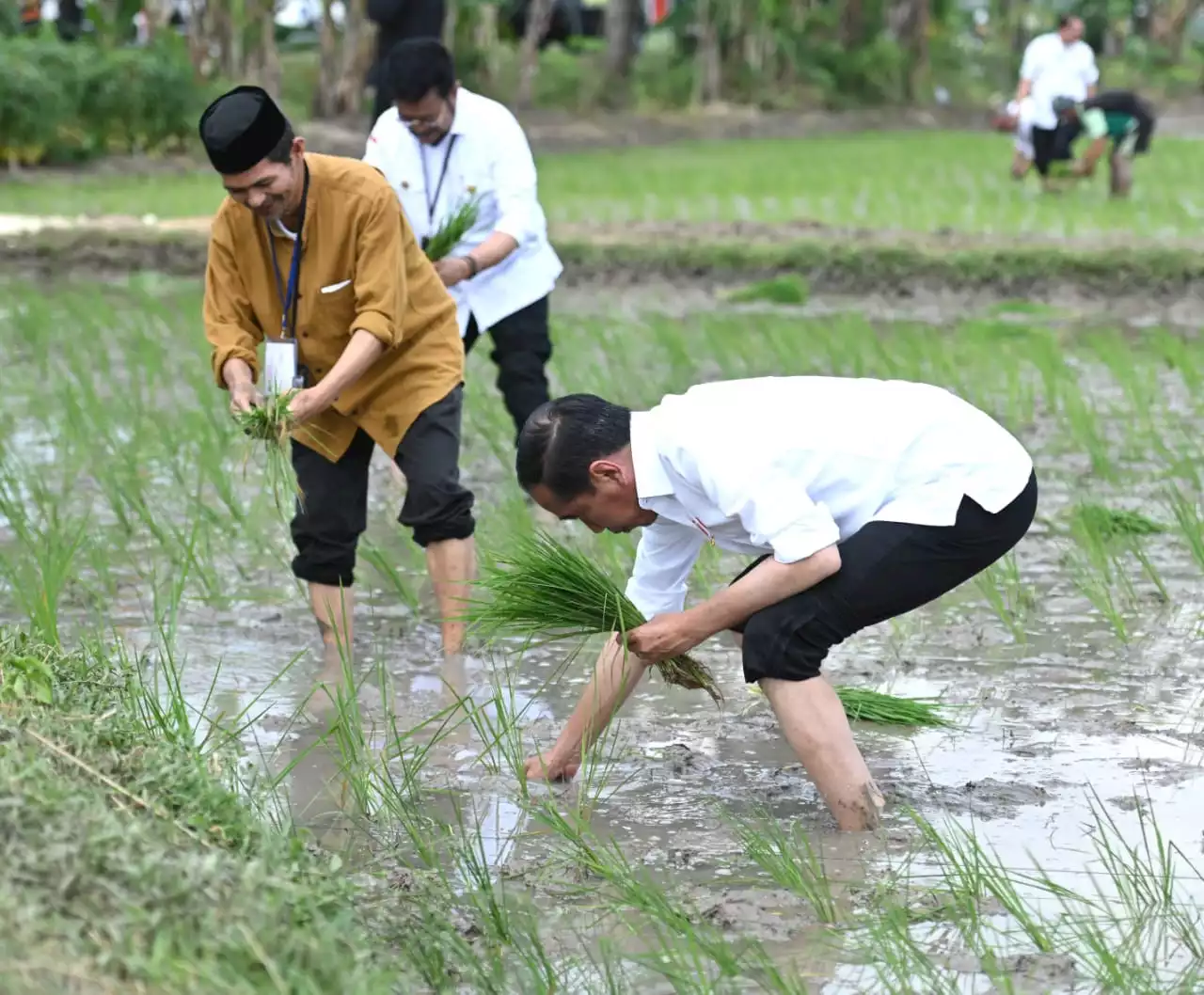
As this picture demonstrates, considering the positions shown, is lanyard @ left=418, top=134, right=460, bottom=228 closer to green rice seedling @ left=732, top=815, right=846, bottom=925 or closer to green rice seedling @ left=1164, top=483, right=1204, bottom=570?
green rice seedling @ left=1164, top=483, right=1204, bottom=570

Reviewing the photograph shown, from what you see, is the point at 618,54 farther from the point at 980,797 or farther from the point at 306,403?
the point at 980,797

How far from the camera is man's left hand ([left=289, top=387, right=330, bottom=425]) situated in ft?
12.8

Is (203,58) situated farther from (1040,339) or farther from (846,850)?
(846,850)

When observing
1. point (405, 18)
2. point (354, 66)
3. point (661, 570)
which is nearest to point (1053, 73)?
point (405, 18)

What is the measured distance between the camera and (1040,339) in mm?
7977

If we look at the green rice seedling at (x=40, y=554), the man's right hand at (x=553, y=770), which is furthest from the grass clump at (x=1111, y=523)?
the green rice seedling at (x=40, y=554)

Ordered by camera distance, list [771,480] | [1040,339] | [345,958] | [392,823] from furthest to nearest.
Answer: [1040,339]
[392,823]
[771,480]
[345,958]

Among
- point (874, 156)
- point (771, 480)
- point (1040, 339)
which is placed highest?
point (771, 480)

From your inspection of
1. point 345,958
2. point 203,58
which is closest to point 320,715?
point 345,958

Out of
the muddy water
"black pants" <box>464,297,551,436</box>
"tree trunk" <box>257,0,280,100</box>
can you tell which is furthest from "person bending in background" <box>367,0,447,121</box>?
"tree trunk" <box>257,0,280,100</box>

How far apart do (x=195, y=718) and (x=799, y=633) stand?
1379 millimetres

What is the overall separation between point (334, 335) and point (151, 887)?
2.05 metres

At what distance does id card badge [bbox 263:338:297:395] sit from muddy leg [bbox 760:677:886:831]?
1372 millimetres

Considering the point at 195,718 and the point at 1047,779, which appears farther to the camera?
the point at 195,718
